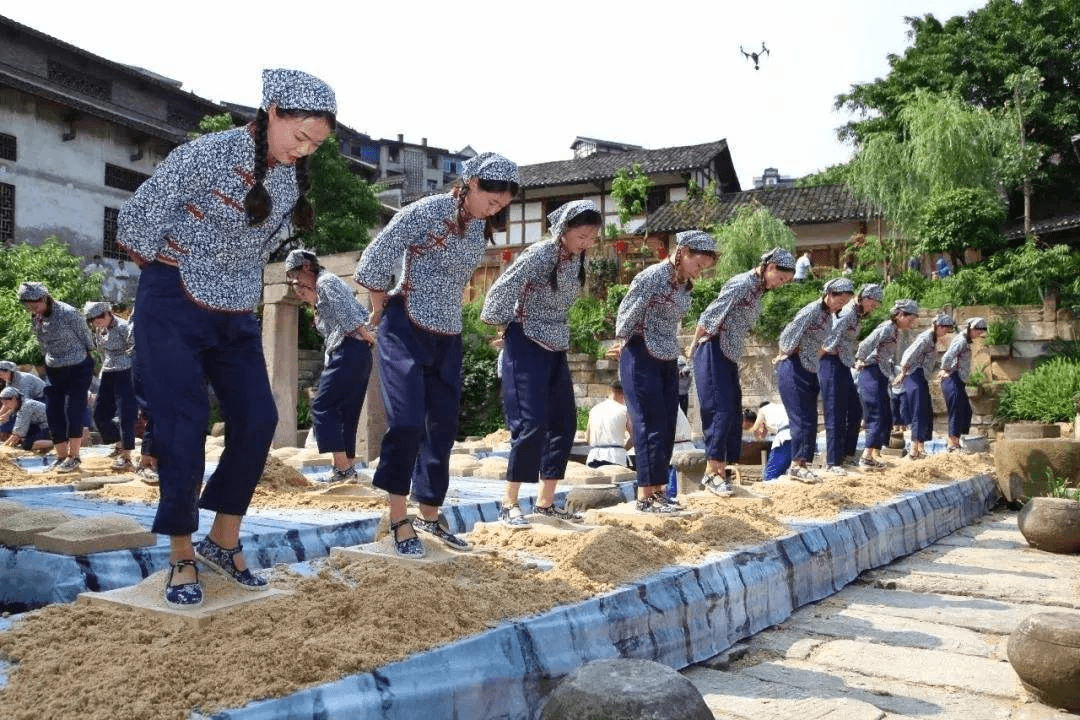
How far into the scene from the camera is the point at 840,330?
27.2 feet

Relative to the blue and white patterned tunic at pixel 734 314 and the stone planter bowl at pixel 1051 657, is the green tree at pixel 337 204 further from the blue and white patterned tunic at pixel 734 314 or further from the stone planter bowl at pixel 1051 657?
the stone planter bowl at pixel 1051 657

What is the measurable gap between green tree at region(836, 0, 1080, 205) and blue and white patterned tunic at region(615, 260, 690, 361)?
18.0 m

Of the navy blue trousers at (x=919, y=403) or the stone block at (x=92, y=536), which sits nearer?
the stone block at (x=92, y=536)

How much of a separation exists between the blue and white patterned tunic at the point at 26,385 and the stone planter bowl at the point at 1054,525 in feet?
35.2

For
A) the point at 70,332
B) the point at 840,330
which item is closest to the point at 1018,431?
the point at 840,330

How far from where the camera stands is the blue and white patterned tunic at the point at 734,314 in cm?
656

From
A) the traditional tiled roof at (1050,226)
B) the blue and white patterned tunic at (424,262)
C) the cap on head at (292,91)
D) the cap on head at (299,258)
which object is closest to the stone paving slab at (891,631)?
the blue and white patterned tunic at (424,262)

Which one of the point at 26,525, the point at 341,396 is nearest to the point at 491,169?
the point at 26,525

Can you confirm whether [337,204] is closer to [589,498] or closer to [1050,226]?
[1050,226]

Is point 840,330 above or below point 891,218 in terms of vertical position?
below

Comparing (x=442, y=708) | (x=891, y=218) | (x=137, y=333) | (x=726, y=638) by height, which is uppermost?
(x=891, y=218)

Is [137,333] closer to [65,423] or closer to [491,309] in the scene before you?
[491,309]

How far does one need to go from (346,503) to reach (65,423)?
12.6 ft

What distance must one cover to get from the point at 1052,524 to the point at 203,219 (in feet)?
21.1
